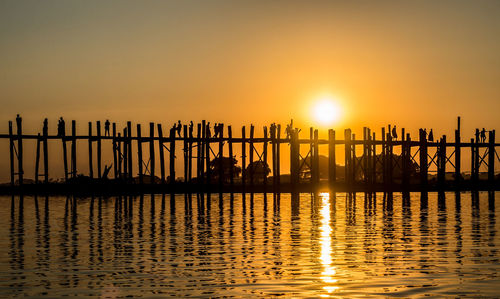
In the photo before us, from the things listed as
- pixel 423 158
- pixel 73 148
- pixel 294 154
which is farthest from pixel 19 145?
pixel 423 158

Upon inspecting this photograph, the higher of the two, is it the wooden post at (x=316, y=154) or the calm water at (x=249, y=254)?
the wooden post at (x=316, y=154)

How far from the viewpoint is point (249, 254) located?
1870 centimetres

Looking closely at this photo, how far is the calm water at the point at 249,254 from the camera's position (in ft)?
45.8

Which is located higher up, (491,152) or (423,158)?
(491,152)

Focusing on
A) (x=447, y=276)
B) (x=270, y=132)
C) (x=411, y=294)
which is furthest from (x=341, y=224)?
(x=270, y=132)

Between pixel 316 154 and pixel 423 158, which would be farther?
pixel 423 158

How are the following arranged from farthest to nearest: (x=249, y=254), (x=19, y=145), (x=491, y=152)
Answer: (x=491, y=152)
(x=19, y=145)
(x=249, y=254)

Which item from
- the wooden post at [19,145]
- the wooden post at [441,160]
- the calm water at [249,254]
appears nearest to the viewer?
the calm water at [249,254]

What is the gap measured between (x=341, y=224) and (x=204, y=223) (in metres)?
4.73

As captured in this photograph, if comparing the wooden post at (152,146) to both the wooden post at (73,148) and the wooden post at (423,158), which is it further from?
the wooden post at (423,158)

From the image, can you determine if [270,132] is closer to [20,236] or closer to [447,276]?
[20,236]

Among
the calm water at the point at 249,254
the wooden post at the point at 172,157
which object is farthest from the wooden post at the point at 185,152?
the calm water at the point at 249,254

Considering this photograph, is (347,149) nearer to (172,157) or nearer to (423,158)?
(423,158)

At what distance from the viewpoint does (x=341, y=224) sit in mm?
27594
